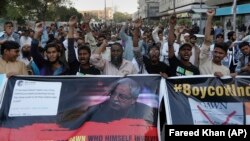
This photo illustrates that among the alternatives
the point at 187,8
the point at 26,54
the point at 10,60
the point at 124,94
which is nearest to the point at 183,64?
the point at 124,94

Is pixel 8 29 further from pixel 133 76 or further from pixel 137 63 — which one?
pixel 133 76

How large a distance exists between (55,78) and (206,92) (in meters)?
1.94

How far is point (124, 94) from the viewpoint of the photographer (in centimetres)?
589

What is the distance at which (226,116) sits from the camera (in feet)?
19.1

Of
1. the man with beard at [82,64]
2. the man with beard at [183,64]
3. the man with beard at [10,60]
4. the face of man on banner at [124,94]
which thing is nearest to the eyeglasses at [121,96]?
the face of man on banner at [124,94]

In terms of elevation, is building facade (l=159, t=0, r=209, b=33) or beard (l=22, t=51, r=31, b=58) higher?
building facade (l=159, t=0, r=209, b=33)

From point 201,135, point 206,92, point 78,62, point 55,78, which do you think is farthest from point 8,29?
point 201,135

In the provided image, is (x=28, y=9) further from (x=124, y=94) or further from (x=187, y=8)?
(x=124, y=94)

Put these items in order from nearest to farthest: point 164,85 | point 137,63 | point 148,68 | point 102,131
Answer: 1. point 102,131
2. point 164,85
3. point 148,68
4. point 137,63

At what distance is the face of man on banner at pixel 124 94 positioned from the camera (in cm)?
583

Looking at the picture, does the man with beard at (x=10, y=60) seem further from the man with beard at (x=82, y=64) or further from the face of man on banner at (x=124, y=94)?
the face of man on banner at (x=124, y=94)

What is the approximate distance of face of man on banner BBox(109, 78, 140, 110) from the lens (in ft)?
19.1

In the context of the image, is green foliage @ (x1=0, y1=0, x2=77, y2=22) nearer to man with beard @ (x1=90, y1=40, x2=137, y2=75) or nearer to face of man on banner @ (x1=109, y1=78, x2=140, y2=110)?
man with beard @ (x1=90, y1=40, x2=137, y2=75)

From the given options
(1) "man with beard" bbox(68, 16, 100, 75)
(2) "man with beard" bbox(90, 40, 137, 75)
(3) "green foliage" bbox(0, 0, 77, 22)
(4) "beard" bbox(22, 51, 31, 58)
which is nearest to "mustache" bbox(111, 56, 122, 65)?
(2) "man with beard" bbox(90, 40, 137, 75)
